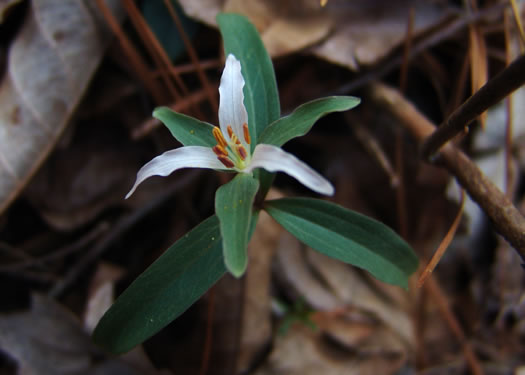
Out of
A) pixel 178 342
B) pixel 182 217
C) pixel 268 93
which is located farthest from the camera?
pixel 182 217

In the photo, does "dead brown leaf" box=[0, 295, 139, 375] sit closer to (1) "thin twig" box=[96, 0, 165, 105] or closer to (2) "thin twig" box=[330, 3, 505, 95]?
Result: (1) "thin twig" box=[96, 0, 165, 105]

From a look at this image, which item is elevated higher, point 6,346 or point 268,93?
point 268,93

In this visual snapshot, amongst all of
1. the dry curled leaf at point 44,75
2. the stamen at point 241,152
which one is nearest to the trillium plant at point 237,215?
the stamen at point 241,152

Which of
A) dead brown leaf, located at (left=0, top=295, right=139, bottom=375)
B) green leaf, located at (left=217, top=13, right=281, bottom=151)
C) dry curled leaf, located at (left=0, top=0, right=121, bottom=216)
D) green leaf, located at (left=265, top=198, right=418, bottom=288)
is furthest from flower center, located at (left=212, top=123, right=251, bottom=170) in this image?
dead brown leaf, located at (left=0, top=295, right=139, bottom=375)

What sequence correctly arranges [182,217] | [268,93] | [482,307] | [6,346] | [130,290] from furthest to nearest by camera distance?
[482,307] < [182,217] < [6,346] < [268,93] < [130,290]

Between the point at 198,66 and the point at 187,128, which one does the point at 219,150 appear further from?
the point at 198,66

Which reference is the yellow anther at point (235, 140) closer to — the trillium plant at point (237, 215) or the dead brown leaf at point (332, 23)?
the trillium plant at point (237, 215)

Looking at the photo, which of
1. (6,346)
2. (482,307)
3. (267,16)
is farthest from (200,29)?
(482,307)

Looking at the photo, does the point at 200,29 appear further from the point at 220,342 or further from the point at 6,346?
the point at 6,346
